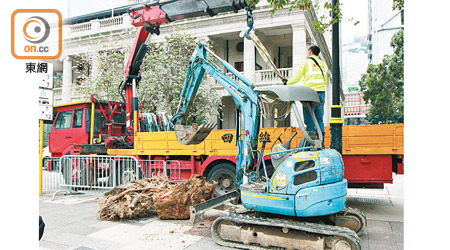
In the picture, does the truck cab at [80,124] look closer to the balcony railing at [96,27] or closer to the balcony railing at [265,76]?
the balcony railing at [265,76]

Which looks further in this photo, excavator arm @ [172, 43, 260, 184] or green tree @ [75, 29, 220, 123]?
green tree @ [75, 29, 220, 123]

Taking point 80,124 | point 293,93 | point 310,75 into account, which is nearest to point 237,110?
point 310,75

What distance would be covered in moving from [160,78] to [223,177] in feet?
29.1

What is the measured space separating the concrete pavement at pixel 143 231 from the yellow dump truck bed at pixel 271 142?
1456mm

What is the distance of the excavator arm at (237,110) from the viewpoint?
5.90m

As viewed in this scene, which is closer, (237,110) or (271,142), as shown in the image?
(237,110)

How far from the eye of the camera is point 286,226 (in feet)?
15.2

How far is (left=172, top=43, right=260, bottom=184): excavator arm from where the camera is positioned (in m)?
5.90

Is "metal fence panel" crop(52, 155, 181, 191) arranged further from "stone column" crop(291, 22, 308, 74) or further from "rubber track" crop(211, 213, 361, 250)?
"stone column" crop(291, 22, 308, 74)

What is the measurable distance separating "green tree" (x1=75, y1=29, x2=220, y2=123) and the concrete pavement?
8.22 m

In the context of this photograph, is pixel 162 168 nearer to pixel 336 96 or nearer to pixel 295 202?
pixel 336 96

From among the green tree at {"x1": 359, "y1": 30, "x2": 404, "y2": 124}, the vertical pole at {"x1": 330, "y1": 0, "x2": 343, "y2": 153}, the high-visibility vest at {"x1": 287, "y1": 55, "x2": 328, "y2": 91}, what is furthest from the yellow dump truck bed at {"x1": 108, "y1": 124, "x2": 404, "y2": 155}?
the green tree at {"x1": 359, "y1": 30, "x2": 404, "y2": 124}

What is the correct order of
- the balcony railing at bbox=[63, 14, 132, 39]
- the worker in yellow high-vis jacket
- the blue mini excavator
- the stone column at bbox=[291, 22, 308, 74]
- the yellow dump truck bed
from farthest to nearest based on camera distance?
the balcony railing at bbox=[63, 14, 132, 39], the stone column at bbox=[291, 22, 308, 74], the yellow dump truck bed, the worker in yellow high-vis jacket, the blue mini excavator

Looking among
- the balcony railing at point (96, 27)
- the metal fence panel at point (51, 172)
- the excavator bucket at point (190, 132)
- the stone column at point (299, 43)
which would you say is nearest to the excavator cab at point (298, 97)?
the excavator bucket at point (190, 132)
